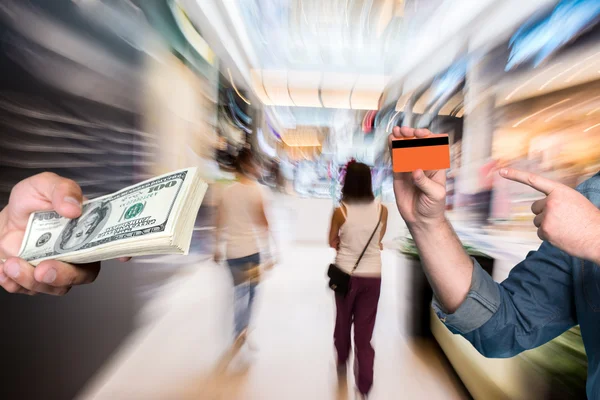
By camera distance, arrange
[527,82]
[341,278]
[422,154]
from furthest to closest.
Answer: [527,82]
[341,278]
[422,154]

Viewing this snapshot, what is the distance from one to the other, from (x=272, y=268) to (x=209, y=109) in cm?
130

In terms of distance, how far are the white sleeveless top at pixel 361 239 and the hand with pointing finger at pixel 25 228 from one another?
114 centimetres

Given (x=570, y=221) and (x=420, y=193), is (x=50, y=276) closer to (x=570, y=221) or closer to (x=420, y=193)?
(x=420, y=193)

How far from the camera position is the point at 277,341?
1.92 meters

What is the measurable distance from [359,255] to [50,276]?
1276 mm

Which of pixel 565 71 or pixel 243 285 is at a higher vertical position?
pixel 565 71

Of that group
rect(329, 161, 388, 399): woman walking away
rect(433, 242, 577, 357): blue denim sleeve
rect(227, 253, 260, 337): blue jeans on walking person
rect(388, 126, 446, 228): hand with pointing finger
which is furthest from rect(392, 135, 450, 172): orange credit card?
rect(227, 253, 260, 337): blue jeans on walking person

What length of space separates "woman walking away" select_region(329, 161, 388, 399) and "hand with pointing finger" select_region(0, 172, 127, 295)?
3.72 ft

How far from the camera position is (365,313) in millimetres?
1592

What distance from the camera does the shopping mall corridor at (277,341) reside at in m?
1.58

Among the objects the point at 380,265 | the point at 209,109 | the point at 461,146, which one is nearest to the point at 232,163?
the point at 209,109

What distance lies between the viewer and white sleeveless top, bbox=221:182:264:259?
5.69ft

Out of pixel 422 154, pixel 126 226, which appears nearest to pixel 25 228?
pixel 126 226

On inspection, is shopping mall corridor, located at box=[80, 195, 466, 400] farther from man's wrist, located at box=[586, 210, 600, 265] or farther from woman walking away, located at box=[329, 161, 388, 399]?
man's wrist, located at box=[586, 210, 600, 265]
